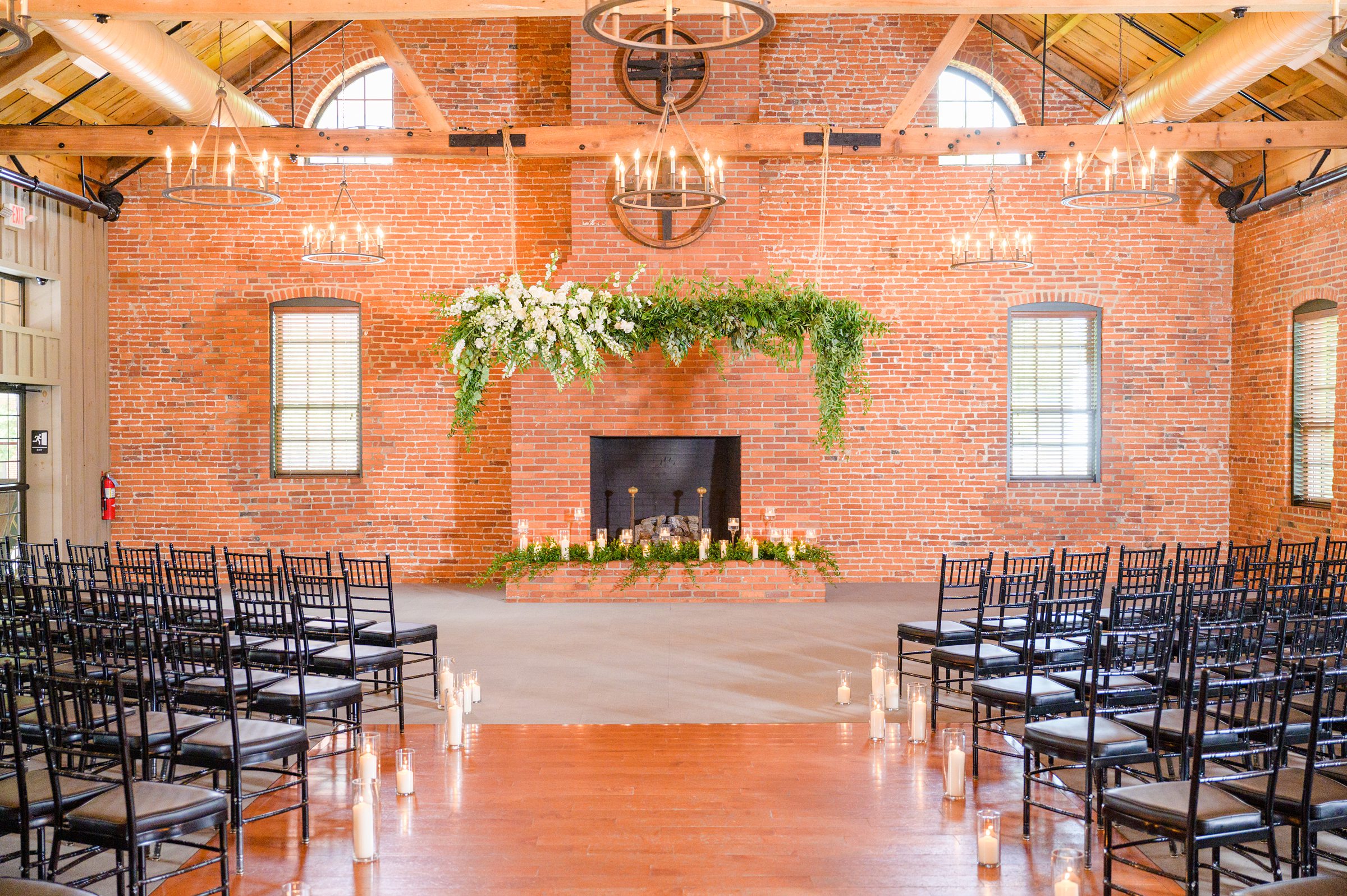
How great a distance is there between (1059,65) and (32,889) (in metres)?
12.1

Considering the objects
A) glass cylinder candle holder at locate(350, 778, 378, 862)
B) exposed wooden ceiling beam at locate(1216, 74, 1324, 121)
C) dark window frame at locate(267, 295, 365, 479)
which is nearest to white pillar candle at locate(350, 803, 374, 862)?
glass cylinder candle holder at locate(350, 778, 378, 862)

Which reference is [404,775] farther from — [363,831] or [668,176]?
[668,176]

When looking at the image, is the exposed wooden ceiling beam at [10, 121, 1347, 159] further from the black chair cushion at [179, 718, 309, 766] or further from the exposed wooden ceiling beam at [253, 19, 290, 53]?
the black chair cushion at [179, 718, 309, 766]

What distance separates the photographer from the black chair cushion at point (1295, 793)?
3494 mm

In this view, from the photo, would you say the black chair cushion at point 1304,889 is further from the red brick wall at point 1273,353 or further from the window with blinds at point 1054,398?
the window with blinds at point 1054,398

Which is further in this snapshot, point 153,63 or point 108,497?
point 108,497

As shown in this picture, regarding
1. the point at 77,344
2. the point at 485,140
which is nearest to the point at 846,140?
the point at 485,140

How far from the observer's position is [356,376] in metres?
11.7

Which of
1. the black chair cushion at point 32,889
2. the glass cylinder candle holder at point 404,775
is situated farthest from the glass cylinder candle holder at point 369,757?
the black chair cushion at point 32,889

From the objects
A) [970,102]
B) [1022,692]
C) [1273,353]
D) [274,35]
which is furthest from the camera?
[970,102]

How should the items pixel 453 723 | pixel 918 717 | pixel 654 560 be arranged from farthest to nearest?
1. pixel 654 560
2. pixel 918 717
3. pixel 453 723

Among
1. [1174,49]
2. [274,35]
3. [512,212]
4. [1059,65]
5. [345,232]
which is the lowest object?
[345,232]

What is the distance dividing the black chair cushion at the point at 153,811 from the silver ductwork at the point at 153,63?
5622 mm

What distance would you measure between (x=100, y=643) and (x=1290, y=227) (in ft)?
36.6
